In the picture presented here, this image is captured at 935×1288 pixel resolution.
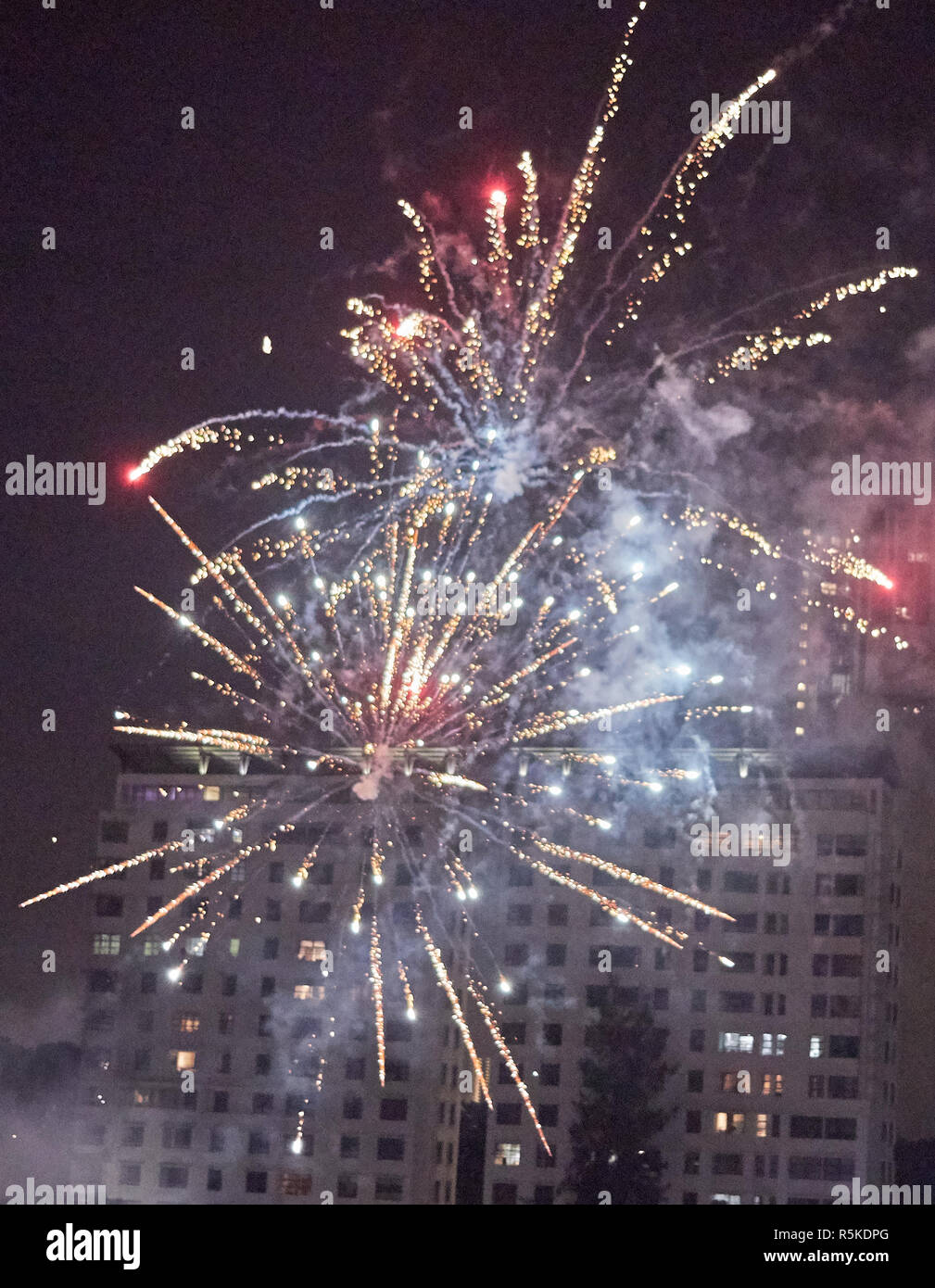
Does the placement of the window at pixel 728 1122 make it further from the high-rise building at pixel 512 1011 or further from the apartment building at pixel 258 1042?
the apartment building at pixel 258 1042

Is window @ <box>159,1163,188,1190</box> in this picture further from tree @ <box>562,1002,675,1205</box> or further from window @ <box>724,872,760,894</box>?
window @ <box>724,872,760,894</box>

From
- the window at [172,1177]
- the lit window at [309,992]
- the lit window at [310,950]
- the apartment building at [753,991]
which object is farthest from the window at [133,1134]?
the apartment building at [753,991]

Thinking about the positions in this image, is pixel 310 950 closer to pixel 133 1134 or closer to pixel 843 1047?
pixel 133 1134

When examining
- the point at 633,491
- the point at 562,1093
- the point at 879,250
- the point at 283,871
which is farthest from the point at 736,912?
the point at 879,250

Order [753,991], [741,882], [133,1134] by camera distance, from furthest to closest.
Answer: [133,1134]
[753,991]
[741,882]

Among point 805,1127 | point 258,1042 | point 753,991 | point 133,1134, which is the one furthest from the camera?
point 133,1134

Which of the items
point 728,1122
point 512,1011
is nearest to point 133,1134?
point 512,1011

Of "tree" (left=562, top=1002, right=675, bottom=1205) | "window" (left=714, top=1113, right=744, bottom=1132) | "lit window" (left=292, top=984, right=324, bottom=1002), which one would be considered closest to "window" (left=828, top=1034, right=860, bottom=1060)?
"window" (left=714, top=1113, right=744, bottom=1132)

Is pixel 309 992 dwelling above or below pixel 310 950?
below

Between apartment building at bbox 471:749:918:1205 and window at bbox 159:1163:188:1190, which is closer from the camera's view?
apartment building at bbox 471:749:918:1205
